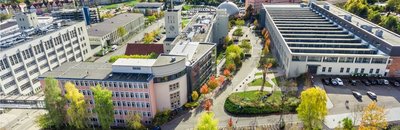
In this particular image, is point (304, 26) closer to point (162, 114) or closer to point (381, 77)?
point (381, 77)

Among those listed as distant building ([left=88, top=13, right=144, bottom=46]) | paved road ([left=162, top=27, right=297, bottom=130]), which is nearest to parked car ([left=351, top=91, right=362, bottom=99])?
paved road ([left=162, top=27, right=297, bottom=130])

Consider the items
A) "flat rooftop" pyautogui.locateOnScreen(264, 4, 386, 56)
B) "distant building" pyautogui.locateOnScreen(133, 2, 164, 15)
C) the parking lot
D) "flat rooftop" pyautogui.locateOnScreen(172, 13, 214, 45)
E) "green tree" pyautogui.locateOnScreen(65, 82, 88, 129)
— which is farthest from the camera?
"distant building" pyautogui.locateOnScreen(133, 2, 164, 15)

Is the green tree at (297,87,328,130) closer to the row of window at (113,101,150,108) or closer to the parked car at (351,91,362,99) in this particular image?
the parked car at (351,91,362,99)

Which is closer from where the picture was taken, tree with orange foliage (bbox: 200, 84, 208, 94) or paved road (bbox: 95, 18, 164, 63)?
tree with orange foliage (bbox: 200, 84, 208, 94)

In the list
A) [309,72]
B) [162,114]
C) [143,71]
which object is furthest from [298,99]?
[143,71]

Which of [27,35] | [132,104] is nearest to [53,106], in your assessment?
[132,104]

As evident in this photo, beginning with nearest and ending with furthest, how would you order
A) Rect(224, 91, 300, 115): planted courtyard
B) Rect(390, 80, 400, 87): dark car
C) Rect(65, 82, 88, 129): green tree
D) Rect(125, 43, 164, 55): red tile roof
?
1. Rect(65, 82, 88, 129): green tree
2. Rect(224, 91, 300, 115): planted courtyard
3. Rect(390, 80, 400, 87): dark car
4. Rect(125, 43, 164, 55): red tile roof

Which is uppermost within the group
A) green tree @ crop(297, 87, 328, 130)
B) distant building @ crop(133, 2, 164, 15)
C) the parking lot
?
distant building @ crop(133, 2, 164, 15)
